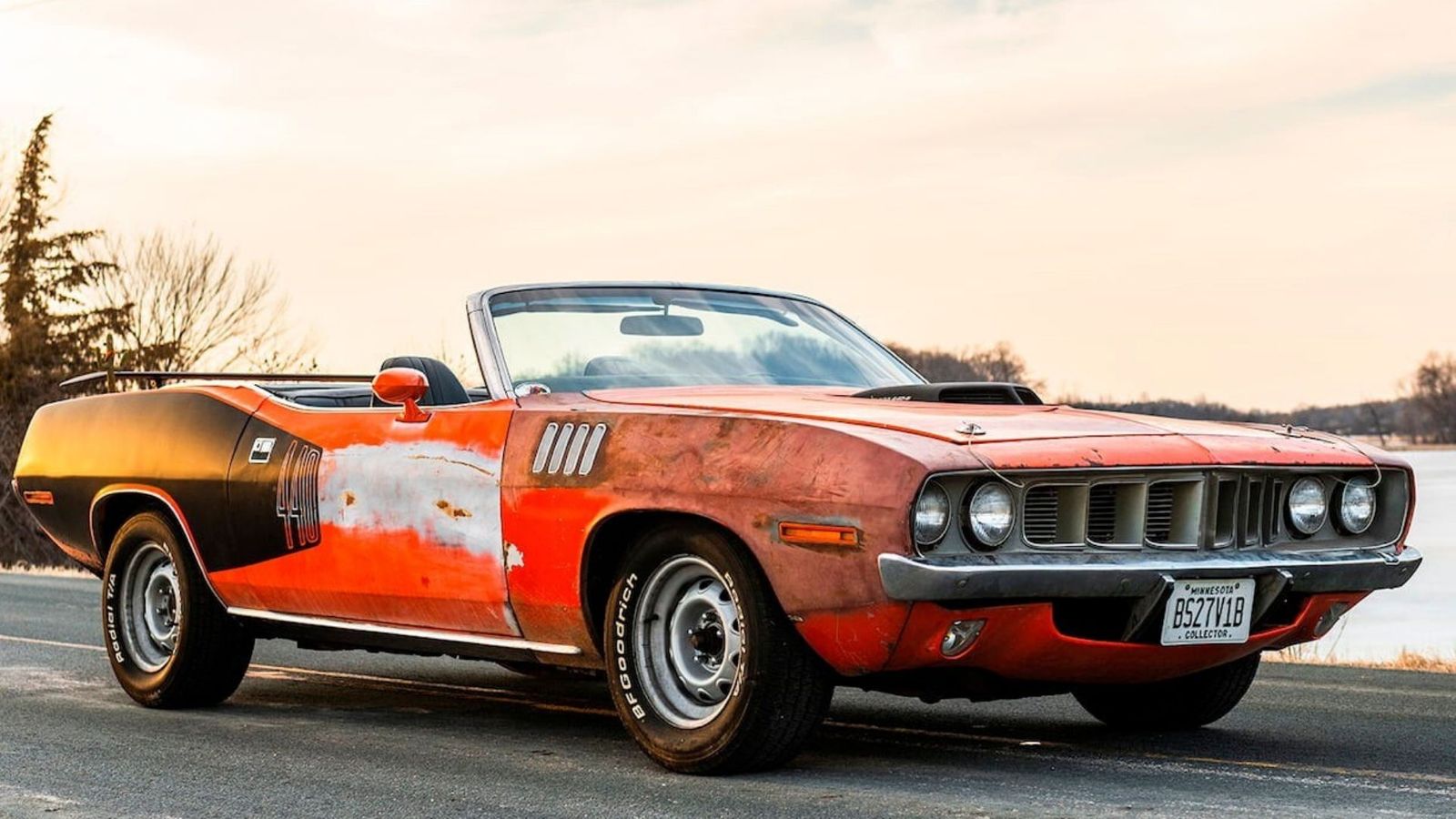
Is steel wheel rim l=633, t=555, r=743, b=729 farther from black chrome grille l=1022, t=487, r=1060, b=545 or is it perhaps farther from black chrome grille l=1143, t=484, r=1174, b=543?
black chrome grille l=1143, t=484, r=1174, b=543

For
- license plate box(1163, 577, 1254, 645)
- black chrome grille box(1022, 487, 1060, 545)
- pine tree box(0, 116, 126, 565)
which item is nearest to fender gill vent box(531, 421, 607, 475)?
black chrome grille box(1022, 487, 1060, 545)

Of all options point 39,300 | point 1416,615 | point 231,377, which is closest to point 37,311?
point 39,300

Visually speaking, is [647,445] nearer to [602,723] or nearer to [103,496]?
[602,723]

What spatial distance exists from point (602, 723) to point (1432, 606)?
3583cm

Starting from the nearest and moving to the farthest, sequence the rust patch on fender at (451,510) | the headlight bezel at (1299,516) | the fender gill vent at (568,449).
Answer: the headlight bezel at (1299,516), the fender gill vent at (568,449), the rust patch on fender at (451,510)

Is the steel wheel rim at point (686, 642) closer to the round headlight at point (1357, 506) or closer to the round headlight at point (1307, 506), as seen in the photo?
the round headlight at point (1307, 506)

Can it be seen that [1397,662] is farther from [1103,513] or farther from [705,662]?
[705,662]

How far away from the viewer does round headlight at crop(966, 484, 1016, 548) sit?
5.19 m

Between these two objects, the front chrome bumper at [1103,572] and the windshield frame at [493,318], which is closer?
the front chrome bumper at [1103,572]

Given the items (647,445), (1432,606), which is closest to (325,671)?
(647,445)

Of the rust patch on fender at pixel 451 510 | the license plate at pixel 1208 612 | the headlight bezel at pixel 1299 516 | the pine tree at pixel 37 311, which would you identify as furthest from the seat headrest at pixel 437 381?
the pine tree at pixel 37 311

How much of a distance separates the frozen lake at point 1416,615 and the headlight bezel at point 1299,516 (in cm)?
50

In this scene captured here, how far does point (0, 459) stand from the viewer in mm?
46469

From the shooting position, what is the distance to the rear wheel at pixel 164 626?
25.1 ft
